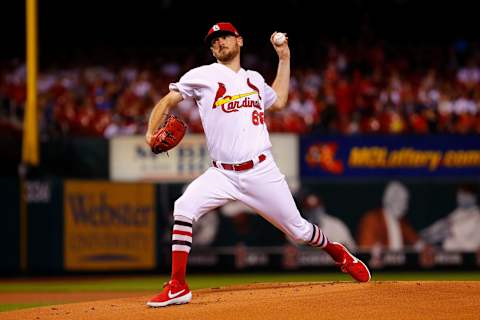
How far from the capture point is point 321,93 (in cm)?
1700

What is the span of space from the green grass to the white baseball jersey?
18.7 feet

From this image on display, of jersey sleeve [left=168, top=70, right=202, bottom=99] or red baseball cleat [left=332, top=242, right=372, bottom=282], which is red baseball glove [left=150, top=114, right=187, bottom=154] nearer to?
jersey sleeve [left=168, top=70, right=202, bottom=99]

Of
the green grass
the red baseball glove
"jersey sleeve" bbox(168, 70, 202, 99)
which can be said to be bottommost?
the green grass

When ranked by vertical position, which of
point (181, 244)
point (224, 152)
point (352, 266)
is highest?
point (224, 152)

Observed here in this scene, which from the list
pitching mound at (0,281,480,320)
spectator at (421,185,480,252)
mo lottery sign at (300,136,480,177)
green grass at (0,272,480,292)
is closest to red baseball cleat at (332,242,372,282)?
pitching mound at (0,281,480,320)

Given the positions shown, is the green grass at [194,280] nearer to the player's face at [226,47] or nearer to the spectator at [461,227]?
the spectator at [461,227]

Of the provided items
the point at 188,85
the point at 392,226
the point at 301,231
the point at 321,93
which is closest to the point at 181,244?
the point at 301,231

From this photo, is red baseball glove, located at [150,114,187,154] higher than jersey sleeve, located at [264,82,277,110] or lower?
lower

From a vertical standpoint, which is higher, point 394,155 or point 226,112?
point 226,112

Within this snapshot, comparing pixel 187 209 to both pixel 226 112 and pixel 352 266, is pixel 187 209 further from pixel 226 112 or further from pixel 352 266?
pixel 352 266

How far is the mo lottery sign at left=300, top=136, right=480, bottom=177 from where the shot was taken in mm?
14953

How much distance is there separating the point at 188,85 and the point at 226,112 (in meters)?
0.32

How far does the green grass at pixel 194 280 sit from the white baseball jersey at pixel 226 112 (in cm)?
570

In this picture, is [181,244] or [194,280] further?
[194,280]
